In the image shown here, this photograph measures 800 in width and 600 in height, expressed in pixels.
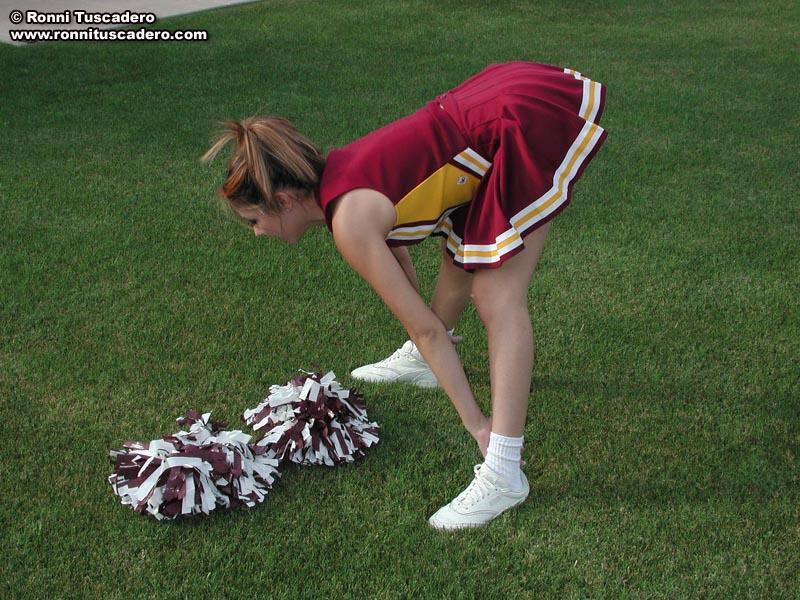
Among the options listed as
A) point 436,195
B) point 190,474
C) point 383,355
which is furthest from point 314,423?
point 436,195

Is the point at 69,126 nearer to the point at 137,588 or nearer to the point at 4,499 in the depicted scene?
→ the point at 4,499

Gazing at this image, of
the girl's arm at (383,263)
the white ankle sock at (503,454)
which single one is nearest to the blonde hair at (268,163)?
the girl's arm at (383,263)

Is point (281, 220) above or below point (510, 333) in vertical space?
above

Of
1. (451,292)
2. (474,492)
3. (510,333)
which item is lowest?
(474,492)

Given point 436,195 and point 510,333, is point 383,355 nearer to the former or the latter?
point 510,333

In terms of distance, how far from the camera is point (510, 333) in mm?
2893

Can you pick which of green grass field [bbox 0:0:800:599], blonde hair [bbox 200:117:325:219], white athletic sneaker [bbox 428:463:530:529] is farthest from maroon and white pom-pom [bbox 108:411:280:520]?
blonde hair [bbox 200:117:325:219]

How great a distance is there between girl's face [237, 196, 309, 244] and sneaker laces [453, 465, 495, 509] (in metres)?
0.90

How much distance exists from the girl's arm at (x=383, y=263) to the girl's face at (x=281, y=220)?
151mm

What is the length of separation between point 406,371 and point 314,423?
0.57m

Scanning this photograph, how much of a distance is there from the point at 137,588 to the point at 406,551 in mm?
735

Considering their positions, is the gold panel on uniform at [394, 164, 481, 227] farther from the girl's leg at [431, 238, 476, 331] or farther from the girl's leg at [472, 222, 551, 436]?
the girl's leg at [431, 238, 476, 331]

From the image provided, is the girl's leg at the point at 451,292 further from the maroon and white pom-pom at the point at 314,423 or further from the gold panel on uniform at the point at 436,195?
the gold panel on uniform at the point at 436,195

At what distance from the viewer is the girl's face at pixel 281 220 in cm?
278
